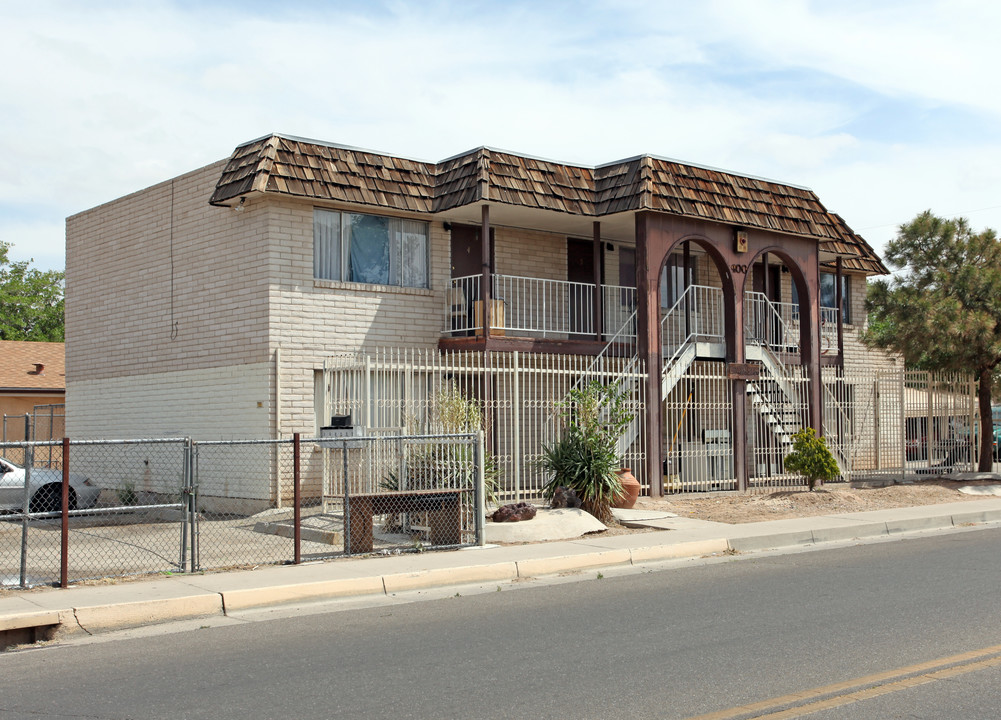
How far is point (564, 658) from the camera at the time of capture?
7.17 meters

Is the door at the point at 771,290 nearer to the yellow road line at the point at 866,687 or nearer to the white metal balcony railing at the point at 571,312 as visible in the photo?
the white metal balcony railing at the point at 571,312

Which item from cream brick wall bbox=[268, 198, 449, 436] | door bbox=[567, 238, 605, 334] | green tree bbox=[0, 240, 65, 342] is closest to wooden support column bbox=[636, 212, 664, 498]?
door bbox=[567, 238, 605, 334]

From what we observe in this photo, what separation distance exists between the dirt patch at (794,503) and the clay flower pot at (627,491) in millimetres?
348

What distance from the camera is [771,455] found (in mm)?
20750

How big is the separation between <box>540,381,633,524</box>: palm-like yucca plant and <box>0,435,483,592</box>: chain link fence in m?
1.79

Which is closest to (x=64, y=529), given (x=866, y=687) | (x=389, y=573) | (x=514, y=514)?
(x=389, y=573)

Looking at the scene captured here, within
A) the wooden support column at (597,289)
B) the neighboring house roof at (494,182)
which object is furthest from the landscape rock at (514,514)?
the wooden support column at (597,289)

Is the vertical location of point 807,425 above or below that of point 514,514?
above

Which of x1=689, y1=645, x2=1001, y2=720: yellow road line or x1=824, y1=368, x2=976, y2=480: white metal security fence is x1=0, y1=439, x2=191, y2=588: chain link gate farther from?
x1=824, y1=368, x2=976, y2=480: white metal security fence

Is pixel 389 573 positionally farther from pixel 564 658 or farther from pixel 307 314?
pixel 307 314

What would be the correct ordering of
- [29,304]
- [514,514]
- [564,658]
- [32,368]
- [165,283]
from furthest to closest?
1. [29,304]
2. [32,368]
3. [165,283]
4. [514,514]
5. [564,658]

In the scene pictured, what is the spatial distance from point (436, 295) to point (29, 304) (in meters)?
38.8

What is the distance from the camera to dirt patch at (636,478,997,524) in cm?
1633

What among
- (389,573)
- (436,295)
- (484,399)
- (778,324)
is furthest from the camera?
(778,324)
